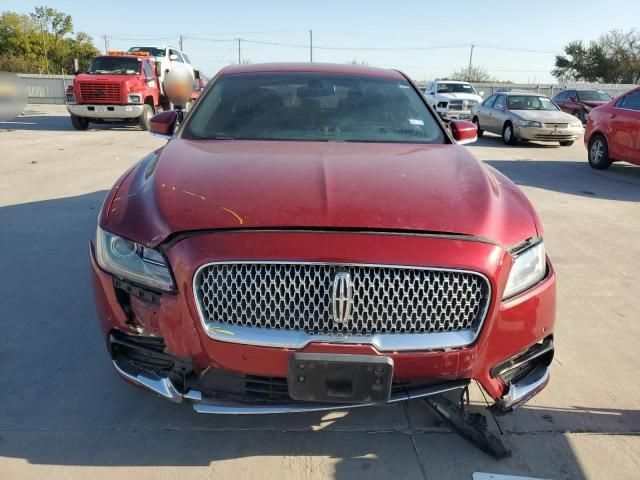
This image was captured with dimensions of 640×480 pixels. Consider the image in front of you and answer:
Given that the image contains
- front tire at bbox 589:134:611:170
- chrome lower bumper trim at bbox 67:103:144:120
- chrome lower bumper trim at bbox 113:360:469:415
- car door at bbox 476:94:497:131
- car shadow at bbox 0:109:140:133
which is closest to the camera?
chrome lower bumper trim at bbox 113:360:469:415

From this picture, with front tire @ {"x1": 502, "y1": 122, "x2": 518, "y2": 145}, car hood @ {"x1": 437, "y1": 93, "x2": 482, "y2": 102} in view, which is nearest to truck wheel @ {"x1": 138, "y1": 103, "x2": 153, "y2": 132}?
front tire @ {"x1": 502, "y1": 122, "x2": 518, "y2": 145}

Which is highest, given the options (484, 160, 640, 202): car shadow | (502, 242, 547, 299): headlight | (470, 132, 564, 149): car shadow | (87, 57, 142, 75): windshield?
(87, 57, 142, 75): windshield

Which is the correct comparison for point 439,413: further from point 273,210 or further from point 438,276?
point 273,210

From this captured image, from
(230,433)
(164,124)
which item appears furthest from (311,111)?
(230,433)

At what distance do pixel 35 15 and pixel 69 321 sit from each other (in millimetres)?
57010

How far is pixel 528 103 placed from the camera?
47.9ft

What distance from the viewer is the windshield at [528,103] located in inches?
572

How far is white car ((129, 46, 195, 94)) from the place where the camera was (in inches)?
727

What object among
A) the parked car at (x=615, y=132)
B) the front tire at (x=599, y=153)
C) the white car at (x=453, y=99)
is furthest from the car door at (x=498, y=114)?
the front tire at (x=599, y=153)

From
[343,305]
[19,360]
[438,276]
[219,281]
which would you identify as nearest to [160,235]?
[219,281]

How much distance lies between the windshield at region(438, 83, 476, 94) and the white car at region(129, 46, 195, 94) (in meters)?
9.44

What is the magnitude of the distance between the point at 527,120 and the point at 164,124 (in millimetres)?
11774

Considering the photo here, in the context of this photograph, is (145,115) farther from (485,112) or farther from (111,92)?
(485,112)

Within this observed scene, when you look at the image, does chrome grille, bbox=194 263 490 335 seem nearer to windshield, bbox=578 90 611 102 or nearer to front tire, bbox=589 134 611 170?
front tire, bbox=589 134 611 170
